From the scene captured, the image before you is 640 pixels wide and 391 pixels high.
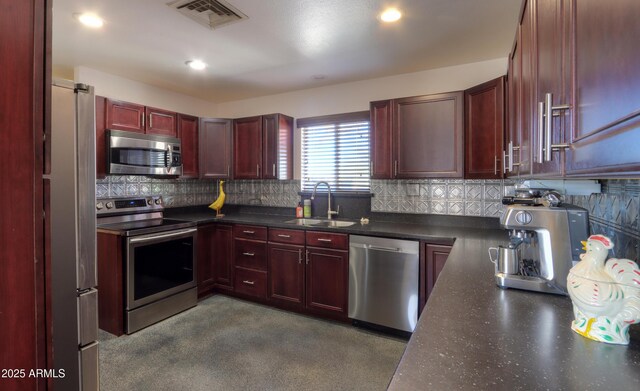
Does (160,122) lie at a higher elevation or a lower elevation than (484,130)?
higher

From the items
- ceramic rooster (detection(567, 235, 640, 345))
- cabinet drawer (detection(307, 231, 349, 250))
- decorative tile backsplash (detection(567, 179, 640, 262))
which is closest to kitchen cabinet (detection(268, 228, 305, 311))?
cabinet drawer (detection(307, 231, 349, 250))

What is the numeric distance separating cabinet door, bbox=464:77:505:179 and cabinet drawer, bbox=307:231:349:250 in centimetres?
120

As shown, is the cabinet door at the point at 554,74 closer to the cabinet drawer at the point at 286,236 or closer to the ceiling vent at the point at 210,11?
the ceiling vent at the point at 210,11

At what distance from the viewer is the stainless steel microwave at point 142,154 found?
2825mm

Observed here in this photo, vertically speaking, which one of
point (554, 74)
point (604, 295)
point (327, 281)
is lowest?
point (327, 281)

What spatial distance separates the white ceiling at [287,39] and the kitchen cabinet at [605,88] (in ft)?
5.39

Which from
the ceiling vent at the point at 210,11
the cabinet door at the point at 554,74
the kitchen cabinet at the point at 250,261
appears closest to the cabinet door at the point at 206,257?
the kitchen cabinet at the point at 250,261

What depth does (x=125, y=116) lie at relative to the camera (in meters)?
3.01

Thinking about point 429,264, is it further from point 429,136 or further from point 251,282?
point 251,282

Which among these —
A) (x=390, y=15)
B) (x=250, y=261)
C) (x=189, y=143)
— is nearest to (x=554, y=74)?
(x=390, y=15)

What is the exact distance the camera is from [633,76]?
0.40 metres

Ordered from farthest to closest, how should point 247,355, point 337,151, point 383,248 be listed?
point 337,151 → point 383,248 → point 247,355

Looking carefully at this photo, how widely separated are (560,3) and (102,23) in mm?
2679

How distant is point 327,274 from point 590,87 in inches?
102
